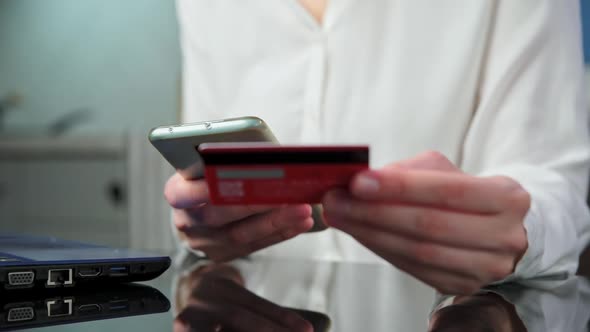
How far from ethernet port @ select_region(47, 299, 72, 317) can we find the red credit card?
0.13m

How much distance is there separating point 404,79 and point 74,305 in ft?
2.03

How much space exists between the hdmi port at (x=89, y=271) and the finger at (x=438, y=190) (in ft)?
0.77

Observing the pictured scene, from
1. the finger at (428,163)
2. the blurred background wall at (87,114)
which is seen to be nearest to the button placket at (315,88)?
the finger at (428,163)

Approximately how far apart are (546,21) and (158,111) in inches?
76.9

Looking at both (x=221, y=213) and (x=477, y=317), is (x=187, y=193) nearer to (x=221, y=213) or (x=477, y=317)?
(x=221, y=213)

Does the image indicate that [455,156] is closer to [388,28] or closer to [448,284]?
[388,28]

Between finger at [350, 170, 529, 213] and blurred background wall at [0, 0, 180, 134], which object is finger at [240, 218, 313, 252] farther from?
blurred background wall at [0, 0, 180, 134]

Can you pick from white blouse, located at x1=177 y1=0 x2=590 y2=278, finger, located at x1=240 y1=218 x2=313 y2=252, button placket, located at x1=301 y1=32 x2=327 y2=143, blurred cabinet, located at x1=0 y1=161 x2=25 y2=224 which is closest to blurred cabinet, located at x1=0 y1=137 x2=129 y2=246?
blurred cabinet, located at x1=0 y1=161 x2=25 y2=224

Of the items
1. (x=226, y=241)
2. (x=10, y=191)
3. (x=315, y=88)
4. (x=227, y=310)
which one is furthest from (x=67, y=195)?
(x=227, y=310)

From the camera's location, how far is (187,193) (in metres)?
0.57

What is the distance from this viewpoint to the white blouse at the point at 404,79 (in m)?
0.81

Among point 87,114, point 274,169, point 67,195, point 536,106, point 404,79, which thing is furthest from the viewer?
point 87,114

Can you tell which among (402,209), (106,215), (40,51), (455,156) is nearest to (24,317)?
(402,209)

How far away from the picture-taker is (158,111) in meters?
2.60
